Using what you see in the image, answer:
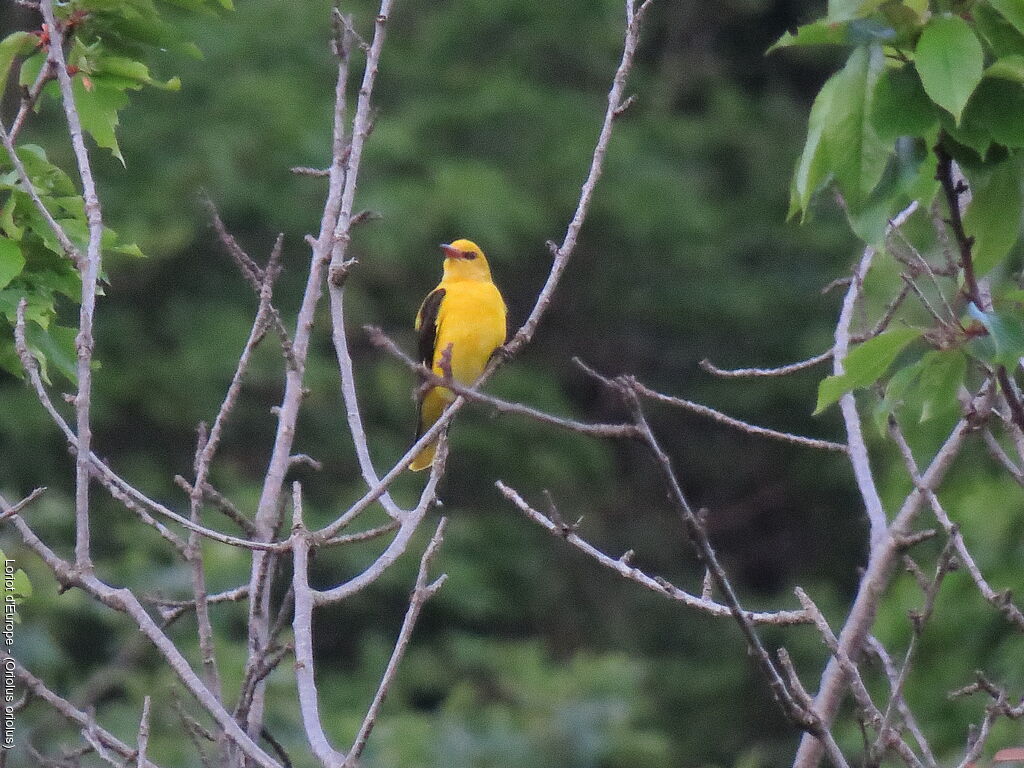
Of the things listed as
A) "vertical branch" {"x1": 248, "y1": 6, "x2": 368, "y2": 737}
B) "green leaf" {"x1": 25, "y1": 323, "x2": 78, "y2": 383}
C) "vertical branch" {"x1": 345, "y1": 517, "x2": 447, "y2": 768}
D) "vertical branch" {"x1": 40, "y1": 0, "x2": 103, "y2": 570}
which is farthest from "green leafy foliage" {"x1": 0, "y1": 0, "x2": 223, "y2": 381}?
"vertical branch" {"x1": 345, "y1": 517, "x2": 447, "y2": 768}

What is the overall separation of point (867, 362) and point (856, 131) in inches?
12.9

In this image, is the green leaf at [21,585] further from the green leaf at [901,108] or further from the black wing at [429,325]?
the black wing at [429,325]

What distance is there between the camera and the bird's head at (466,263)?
6.54m

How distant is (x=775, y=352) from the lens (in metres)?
15.9

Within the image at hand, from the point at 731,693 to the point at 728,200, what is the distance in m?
5.79

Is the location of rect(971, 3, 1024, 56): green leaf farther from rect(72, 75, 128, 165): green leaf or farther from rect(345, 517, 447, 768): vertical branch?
rect(72, 75, 128, 165): green leaf


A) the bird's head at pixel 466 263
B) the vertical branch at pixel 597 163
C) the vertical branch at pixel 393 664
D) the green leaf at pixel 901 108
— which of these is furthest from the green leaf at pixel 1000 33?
the bird's head at pixel 466 263

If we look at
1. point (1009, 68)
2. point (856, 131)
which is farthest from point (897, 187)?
point (1009, 68)

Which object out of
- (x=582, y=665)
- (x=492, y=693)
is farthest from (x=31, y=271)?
(x=492, y=693)

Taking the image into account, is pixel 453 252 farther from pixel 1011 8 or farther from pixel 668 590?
pixel 1011 8

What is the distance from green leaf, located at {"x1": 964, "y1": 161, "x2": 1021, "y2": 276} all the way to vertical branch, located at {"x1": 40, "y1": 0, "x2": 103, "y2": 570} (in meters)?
1.42

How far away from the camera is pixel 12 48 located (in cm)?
327

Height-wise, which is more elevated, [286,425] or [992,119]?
[992,119]

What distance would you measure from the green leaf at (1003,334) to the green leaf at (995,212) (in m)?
0.11
